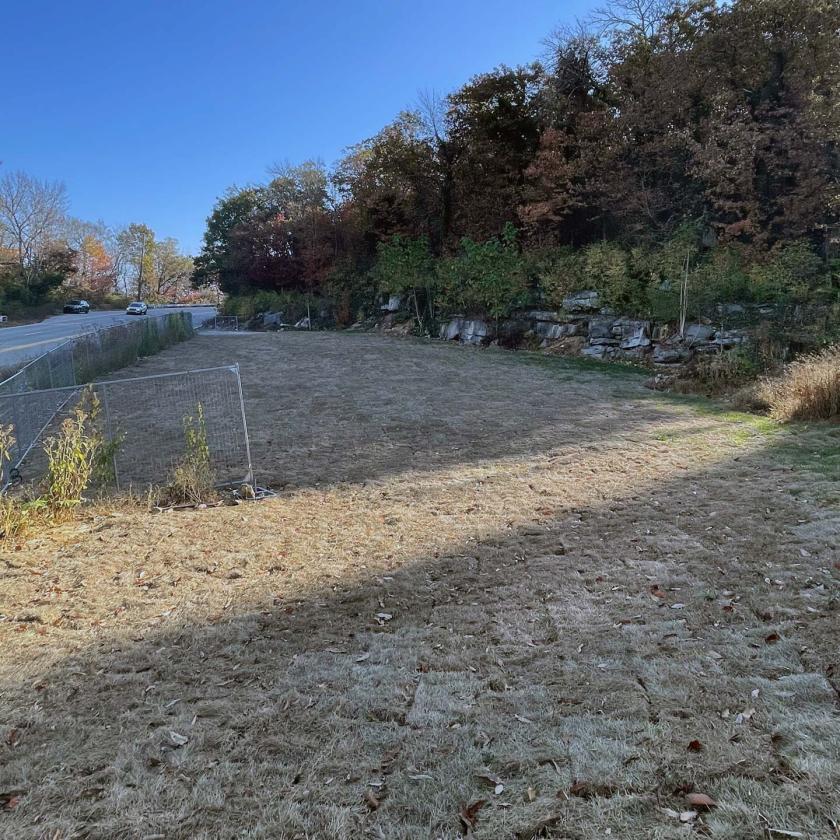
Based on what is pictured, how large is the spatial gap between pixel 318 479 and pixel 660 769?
16.5ft

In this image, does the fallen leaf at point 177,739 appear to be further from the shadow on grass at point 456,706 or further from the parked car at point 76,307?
the parked car at point 76,307

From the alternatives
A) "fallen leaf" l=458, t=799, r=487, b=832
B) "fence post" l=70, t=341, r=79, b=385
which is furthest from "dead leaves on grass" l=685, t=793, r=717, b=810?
"fence post" l=70, t=341, r=79, b=385

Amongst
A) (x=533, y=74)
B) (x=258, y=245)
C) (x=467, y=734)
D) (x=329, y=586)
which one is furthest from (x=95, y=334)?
(x=258, y=245)

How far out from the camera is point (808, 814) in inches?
80.1

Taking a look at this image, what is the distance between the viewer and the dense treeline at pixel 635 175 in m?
13.6

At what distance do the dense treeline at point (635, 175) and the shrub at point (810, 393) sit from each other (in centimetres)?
477

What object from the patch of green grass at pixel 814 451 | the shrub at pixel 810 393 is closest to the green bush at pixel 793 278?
the shrub at pixel 810 393

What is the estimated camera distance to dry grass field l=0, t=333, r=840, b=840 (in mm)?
2232

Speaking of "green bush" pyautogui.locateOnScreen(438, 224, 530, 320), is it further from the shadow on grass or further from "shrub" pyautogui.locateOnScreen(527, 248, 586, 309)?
the shadow on grass

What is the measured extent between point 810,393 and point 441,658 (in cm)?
797

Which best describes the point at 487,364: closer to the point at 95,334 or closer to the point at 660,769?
the point at 95,334

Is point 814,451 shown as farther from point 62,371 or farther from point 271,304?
point 271,304

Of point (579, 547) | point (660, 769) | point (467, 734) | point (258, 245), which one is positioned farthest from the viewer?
point (258, 245)

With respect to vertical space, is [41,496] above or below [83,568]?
above
